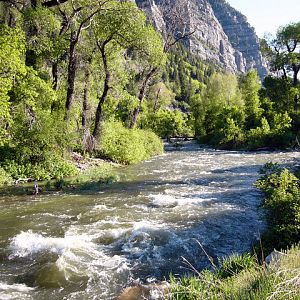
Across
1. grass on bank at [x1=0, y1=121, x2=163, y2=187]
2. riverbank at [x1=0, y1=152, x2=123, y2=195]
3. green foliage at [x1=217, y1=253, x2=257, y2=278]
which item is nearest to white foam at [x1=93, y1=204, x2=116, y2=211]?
riverbank at [x1=0, y1=152, x2=123, y2=195]

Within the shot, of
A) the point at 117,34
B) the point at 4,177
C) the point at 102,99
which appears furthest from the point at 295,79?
the point at 4,177

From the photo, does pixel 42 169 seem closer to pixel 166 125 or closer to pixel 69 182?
pixel 69 182

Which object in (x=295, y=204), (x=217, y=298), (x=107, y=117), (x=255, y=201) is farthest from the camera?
(x=107, y=117)

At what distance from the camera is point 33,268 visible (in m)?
8.60

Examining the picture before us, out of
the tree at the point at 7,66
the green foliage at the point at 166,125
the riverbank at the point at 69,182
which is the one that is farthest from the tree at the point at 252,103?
the tree at the point at 7,66

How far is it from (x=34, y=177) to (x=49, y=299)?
13860 mm

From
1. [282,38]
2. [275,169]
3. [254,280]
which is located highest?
[282,38]

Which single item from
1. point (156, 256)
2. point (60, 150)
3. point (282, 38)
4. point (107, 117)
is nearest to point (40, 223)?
point (156, 256)

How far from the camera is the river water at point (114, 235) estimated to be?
8.05m

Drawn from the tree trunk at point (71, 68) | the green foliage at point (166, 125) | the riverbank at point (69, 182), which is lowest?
the riverbank at point (69, 182)

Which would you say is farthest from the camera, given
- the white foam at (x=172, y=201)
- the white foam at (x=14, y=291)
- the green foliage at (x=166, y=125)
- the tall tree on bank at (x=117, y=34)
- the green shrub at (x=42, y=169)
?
the green foliage at (x=166, y=125)

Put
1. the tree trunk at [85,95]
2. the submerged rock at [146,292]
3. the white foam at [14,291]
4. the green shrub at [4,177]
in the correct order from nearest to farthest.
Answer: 1. the submerged rock at [146,292]
2. the white foam at [14,291]
3. the green shrub at [4,177]
4. the tree trunk at [85,95]

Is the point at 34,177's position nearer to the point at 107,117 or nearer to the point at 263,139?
the point at 107,117

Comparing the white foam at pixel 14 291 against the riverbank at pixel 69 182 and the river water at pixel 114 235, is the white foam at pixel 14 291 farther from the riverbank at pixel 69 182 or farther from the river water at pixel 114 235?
the riverbank at pixel 69 182
